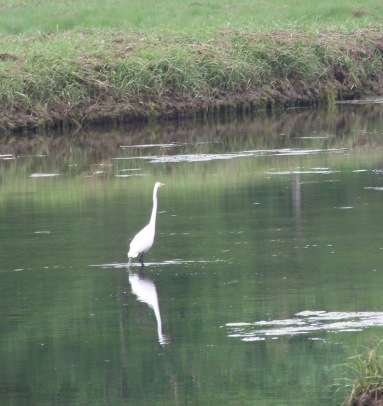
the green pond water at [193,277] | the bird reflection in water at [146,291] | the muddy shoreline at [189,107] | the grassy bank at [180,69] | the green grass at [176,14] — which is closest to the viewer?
the green pond water at [193,277]

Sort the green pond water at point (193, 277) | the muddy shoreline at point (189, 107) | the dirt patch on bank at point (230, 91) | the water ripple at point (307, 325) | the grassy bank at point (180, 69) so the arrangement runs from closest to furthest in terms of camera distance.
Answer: the green pond water at point (193, 277), the water ripple at point (307, 325), the muddy shoreline at point (189, 107), the dirt patch on bank at point (230, 91), the grassy bank at point (180, 69)

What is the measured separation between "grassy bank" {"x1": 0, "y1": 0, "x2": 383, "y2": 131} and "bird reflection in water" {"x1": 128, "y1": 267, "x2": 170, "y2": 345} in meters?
16.3

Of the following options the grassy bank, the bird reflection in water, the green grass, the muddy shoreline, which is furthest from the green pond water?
the green grass

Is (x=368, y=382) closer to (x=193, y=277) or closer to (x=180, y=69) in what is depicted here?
(x=193, y=277)

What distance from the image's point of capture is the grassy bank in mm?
29812

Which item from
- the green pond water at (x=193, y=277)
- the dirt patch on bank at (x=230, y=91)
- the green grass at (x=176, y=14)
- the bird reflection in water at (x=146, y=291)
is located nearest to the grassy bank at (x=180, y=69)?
the dirt patch on bank at (x=230, y=91)

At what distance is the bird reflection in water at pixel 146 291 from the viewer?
37.8 feet

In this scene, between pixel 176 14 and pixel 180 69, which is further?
pixel 176 14

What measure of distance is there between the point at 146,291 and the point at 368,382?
15.2ft

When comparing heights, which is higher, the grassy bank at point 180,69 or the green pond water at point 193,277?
the grassy bank at point 180,69

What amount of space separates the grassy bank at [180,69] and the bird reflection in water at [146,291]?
643 inches

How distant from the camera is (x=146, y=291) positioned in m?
12.5

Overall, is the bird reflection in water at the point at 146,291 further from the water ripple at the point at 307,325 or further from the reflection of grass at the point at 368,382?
the reflection of grass at the point at 368,382

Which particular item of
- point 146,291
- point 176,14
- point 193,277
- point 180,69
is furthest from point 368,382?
point 176,14
